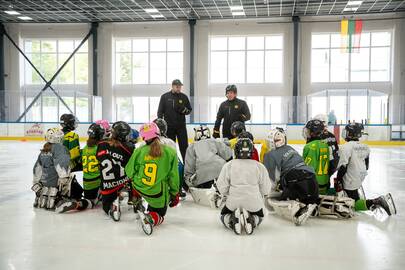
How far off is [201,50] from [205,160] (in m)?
19.8

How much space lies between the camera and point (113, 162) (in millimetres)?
4605

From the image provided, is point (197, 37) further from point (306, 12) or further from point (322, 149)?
point (322, 149)

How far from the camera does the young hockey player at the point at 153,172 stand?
4.17 metres

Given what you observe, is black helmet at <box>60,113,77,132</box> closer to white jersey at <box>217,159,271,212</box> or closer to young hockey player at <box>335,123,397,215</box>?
white jersey at <box>217,159,271,212</box>

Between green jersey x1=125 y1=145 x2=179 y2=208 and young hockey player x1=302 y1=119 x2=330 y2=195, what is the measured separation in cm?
157

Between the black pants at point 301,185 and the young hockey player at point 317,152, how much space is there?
1.54ft

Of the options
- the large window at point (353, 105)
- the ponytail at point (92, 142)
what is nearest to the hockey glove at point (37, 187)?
the ponytail at point (92, 142)

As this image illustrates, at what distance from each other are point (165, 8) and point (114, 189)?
1893 centimetres

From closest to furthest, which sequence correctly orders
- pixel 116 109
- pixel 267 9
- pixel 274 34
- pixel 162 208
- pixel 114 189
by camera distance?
1. pixel 162 208
2. pixel 114 189
3. pixel 267 9
4. pixel 274 34
5. pixel 116 109

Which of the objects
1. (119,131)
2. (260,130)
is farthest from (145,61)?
(119,131)

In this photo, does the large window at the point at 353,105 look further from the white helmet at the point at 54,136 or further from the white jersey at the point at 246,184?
the white helmet at the point at 54,136

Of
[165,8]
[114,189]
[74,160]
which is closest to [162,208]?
[114,189]

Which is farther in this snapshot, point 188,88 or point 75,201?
point 188,88

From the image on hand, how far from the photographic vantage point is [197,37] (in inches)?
965
